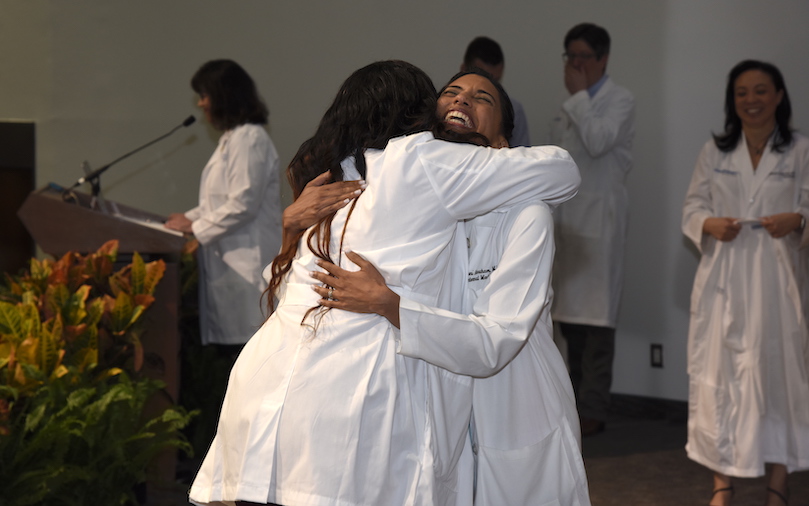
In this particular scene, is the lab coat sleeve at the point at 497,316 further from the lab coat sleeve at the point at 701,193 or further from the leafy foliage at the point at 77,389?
the lab coat sleeve at the point at 701,193

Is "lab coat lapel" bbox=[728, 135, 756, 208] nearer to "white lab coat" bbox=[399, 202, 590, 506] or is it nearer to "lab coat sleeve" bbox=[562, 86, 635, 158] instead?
"lab coat sleeve" bbox=[562, 86, 635, 158]

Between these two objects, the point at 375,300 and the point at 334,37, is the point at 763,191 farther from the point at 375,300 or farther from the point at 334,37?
the point at 334,37

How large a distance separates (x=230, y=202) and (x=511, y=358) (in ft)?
8.81

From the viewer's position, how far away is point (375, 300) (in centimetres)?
163

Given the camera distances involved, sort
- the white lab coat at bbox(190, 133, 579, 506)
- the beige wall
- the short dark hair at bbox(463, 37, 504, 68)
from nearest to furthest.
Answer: the white lab coat at bbox(190, 133, 579, 506), the short dark hair at bbox(463, 37, 504, 68), the beige wall

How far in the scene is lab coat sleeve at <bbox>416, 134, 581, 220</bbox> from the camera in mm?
1654

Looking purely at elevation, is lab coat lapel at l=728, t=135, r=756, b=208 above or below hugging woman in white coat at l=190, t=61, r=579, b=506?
above

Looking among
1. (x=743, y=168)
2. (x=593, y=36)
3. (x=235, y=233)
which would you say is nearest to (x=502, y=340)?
(x=743, y=168)

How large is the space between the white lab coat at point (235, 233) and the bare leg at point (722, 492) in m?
2.07

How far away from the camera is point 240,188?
4.17 meters

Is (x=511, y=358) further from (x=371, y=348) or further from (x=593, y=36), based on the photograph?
(x=593, y=36)

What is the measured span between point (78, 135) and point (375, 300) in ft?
16.0

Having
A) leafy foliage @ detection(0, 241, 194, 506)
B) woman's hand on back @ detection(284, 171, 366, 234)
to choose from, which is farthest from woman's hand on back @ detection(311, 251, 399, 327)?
leafy foliage @ detection(0, 241, 194, 506)

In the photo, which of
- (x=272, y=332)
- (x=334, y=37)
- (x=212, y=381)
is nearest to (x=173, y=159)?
(x=334, y=37)
